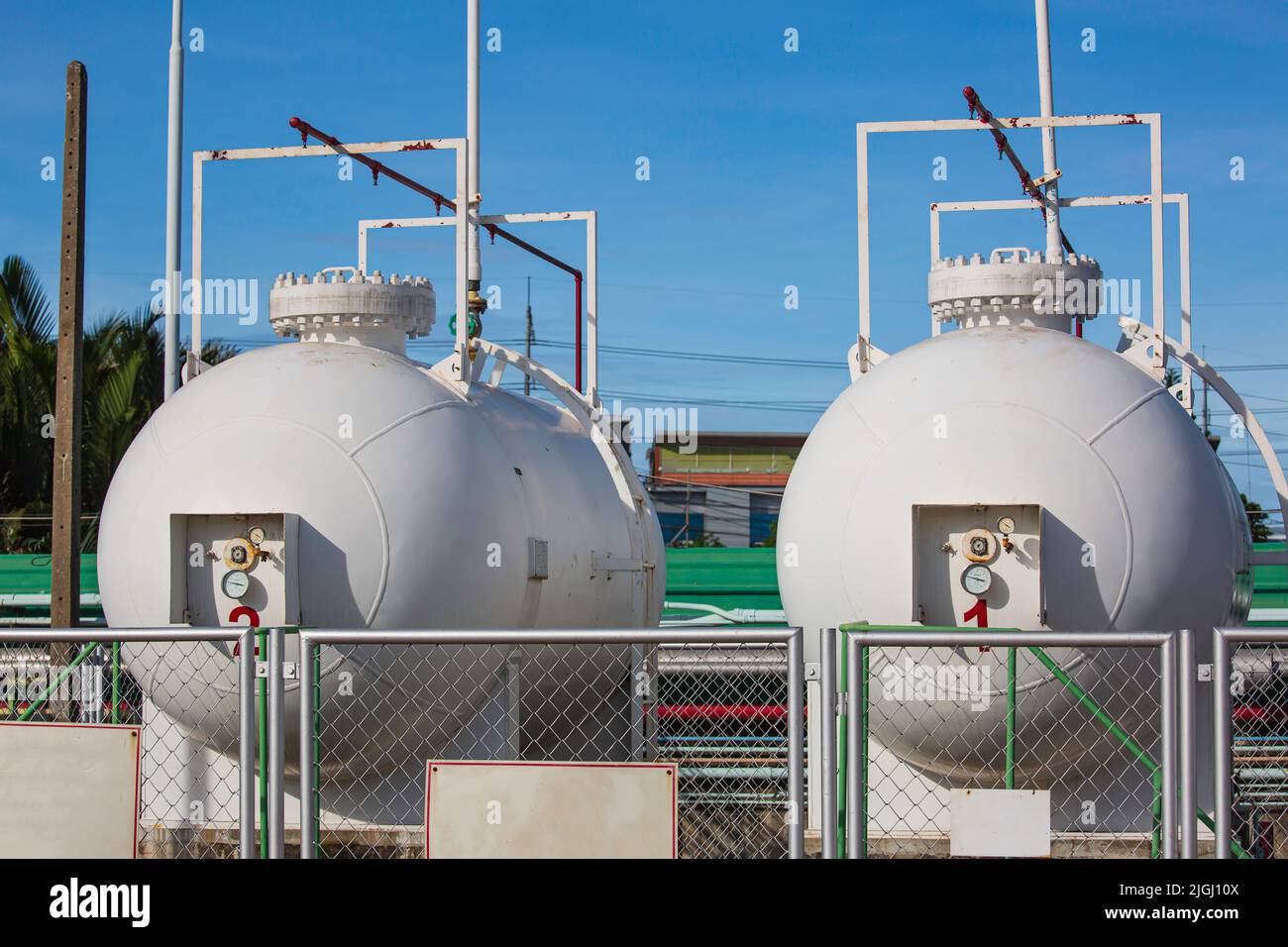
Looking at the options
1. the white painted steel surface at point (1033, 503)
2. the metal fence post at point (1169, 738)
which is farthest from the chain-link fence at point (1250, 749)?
the white painted steel surface at point (1033, 503)

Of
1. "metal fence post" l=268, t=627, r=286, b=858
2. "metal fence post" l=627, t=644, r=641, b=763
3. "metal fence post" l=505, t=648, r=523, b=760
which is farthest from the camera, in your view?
"metal fence post" l=627, t=644, r=641, b=763

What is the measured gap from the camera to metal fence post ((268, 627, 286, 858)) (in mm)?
5301

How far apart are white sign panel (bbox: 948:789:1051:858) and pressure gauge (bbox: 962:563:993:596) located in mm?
2714

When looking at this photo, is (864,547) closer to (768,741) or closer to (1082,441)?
(1082,441)

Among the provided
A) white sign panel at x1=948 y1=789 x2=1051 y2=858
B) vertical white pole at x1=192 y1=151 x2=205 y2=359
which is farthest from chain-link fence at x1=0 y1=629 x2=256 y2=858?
white sign panel at x1=948 y1=789 x2=1051 y2=858

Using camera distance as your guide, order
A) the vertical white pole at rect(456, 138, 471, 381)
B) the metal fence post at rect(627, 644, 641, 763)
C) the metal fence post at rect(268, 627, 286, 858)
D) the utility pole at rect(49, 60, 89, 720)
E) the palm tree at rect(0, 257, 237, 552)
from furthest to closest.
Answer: the palm tree at rect(0, 257, 237, 552) < the utility pole at rect(49, 60, 89, 720) < the metal fence post at rect(627, 644, 641, 763) < the vertical white pole at rect(456, 138, 471, 381) < the metal fence post at rect(268, 627, 286, 858)

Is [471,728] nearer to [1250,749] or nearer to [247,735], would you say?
[247,735]

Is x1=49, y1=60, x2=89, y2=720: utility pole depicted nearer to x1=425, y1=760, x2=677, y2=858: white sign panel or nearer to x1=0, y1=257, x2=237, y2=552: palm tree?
x1=425, y1=760, x2=677, y2=858: white sign panel

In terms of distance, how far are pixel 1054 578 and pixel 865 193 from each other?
2781mm

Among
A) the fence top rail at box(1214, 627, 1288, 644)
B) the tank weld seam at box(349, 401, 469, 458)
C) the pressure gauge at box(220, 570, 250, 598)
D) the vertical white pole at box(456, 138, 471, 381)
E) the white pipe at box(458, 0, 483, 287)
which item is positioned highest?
the white pipe at box(458, 0, 483, 287)

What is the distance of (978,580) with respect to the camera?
7727 millimetres
